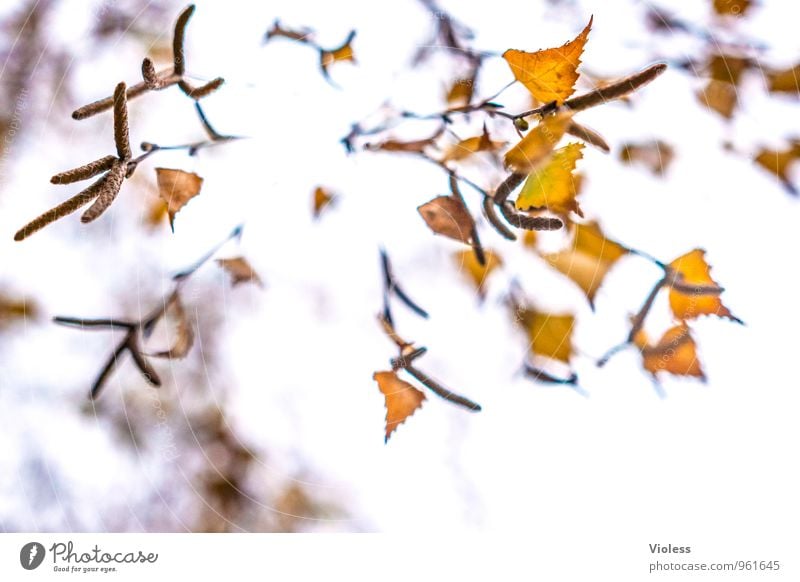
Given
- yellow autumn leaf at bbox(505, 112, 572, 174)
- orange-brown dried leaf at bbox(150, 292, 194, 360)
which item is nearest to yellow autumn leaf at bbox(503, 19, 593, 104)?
yellow autumn leaf at bbox(505, 112, 572, 174)

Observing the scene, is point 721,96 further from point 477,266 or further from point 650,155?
point 477,266

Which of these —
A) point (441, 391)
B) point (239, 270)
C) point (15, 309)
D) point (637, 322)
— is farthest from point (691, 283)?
point (15, 309)

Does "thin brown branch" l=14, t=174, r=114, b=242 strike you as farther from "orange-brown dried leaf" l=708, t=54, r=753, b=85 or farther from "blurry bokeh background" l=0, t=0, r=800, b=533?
"orange-brown dried leaf" l=708, t=54, r=753, b=85

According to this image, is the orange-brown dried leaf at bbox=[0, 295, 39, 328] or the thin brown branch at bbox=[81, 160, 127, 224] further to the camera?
the orange-brown dried leaf at bbox=[0, 295, 39, 328]

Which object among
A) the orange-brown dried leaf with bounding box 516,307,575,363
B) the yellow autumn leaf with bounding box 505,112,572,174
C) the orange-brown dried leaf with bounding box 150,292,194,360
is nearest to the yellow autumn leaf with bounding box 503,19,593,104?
the yellow autumn leaf with bounding box 505,112,572,174

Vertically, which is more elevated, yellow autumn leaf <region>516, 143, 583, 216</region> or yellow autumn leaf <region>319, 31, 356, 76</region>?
yellow autumn leaf <region>319, 31, 356, 76</region>

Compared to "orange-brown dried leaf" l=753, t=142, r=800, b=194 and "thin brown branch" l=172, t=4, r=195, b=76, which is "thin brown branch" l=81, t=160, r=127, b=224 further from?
"orange-brown dried leaf" l=753, t=142, r=800, b=194

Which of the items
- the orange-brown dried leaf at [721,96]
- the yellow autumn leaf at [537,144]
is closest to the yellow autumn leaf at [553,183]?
the yellow autumn leaf at [537,144]

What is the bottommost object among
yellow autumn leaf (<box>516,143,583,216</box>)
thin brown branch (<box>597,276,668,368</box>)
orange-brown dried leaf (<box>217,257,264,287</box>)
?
orange-brown dried leaf (<box>217,257,264,287</box>)

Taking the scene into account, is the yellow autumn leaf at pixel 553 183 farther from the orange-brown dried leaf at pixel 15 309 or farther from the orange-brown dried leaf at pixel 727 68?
the orange-brown dried leaf at pixel 15 309
